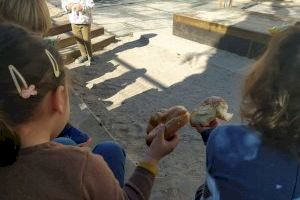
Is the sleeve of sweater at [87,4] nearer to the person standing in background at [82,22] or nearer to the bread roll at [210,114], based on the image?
the person standing in background at [82,22]

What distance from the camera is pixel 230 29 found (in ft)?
20.9

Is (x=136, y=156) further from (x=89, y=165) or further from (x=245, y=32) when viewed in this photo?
(x=245, y=32)

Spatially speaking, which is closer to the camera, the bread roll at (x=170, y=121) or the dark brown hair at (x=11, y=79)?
the dark brown hair at (x=11, y=79)

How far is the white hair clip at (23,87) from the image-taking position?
1178 millimetres

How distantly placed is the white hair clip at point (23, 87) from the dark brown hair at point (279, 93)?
74cm

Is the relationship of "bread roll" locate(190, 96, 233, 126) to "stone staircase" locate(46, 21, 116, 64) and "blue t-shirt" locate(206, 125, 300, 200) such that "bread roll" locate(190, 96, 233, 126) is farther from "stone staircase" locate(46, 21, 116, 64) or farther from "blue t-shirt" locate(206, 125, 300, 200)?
"stone staircase" locate(46, 21, 116, 64)

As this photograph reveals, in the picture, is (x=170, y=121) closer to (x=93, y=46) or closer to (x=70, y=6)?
(x=70, y=6)

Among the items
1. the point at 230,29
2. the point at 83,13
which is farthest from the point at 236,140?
the point at 230,29

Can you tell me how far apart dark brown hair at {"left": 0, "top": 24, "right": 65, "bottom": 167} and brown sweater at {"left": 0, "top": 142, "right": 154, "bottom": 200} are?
1.8 inches

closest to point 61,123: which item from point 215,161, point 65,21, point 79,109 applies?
point 215,161

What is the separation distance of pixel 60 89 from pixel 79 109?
9.48ft

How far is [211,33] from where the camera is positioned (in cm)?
668

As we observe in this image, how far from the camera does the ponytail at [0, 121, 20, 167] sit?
1208mm

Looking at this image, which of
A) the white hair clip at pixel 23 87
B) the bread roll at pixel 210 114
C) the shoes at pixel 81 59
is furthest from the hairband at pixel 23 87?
the shoes at pixel 81 59
